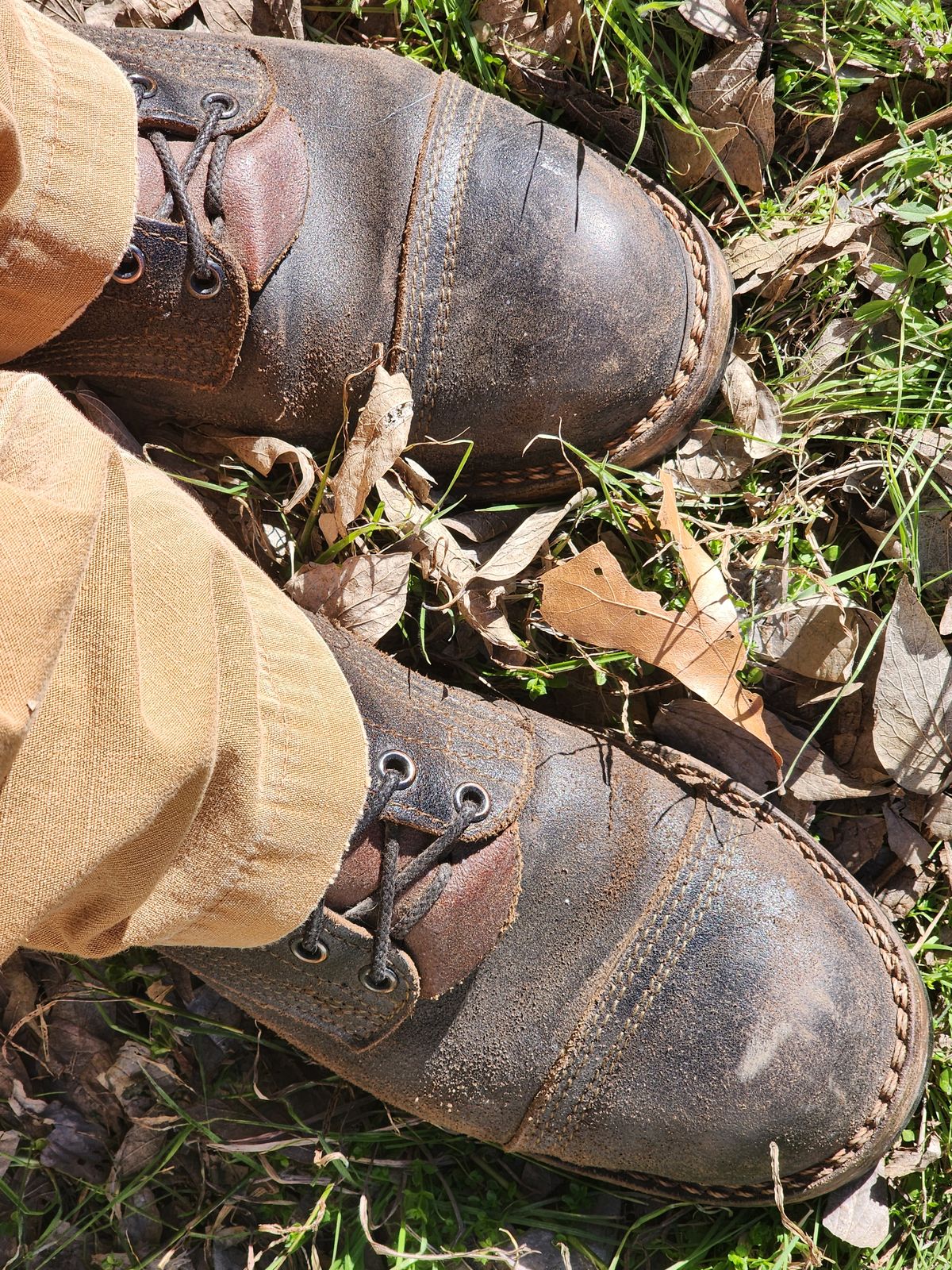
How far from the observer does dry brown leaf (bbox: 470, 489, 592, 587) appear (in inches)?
83.9

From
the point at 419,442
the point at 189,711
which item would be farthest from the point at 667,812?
the point at 189,711

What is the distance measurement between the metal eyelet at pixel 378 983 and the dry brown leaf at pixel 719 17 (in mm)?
1948

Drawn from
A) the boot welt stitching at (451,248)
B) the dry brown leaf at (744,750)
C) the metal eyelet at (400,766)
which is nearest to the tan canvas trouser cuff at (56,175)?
the boot welt stitching at (451,248)

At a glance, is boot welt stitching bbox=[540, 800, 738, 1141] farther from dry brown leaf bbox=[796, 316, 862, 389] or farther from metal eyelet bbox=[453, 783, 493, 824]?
dry brown leaf bbox=[796, 316, 862, 389]

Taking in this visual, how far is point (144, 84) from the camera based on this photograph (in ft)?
5.74

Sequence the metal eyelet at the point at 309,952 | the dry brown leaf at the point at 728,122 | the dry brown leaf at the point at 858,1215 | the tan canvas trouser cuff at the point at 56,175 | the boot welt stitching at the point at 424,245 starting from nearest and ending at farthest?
the tan canvas trouser cuff at the point at 56,175, the metal eyelet at the point at 309,952, the boot welt stitching at the point at 424,245, the dry brown leaf at the point at 858,1215, the dry brown leaf at the point at 728,122

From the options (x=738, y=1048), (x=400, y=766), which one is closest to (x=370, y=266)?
(x=400, y=766)

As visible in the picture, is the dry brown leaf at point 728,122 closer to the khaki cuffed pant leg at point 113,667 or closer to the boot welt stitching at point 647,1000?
the khaki cuffed pant leg at point 113,667

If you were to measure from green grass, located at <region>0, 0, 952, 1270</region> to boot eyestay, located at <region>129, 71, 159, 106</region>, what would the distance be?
654 mm

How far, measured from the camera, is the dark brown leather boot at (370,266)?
5.80ft

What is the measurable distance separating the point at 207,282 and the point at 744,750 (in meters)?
1.32

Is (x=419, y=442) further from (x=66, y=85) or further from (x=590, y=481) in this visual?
(x=66, y=85)

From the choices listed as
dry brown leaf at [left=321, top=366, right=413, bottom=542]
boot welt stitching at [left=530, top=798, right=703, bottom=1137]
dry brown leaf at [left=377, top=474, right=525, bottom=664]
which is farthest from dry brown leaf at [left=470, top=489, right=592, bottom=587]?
boot welt stitching at [left=530, top=798, right=703, bottom=1137]

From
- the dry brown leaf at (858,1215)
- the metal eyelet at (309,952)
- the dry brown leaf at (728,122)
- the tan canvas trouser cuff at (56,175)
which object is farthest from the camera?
the dry brown leaf at (728,122)
